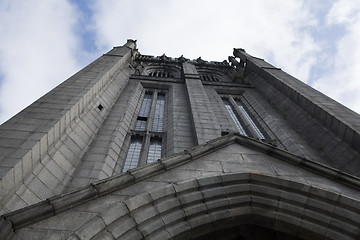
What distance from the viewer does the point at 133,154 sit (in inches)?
442

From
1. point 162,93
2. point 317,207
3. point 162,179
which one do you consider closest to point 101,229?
point 162,179

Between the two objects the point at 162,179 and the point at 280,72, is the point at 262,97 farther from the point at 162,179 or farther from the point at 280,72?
the point at 162,179

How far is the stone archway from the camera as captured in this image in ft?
17.4

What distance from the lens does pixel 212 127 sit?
11.9 meters

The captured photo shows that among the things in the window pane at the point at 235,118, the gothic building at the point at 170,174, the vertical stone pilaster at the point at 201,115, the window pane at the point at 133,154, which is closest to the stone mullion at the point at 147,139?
the gothic building at the point at 170,174

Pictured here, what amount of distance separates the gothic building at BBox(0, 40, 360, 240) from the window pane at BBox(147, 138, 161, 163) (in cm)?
4

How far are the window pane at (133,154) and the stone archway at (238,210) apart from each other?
4.68m

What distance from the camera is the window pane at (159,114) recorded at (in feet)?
45.5


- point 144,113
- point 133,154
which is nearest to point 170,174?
point 133,154

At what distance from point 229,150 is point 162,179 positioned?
6.59 ft

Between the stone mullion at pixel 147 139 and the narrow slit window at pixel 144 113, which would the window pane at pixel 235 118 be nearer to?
the stone mullion at pixel 147 139

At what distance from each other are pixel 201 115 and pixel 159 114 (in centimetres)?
319

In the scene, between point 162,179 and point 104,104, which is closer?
point 162,179

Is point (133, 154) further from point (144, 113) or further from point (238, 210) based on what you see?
point (238, 210)
